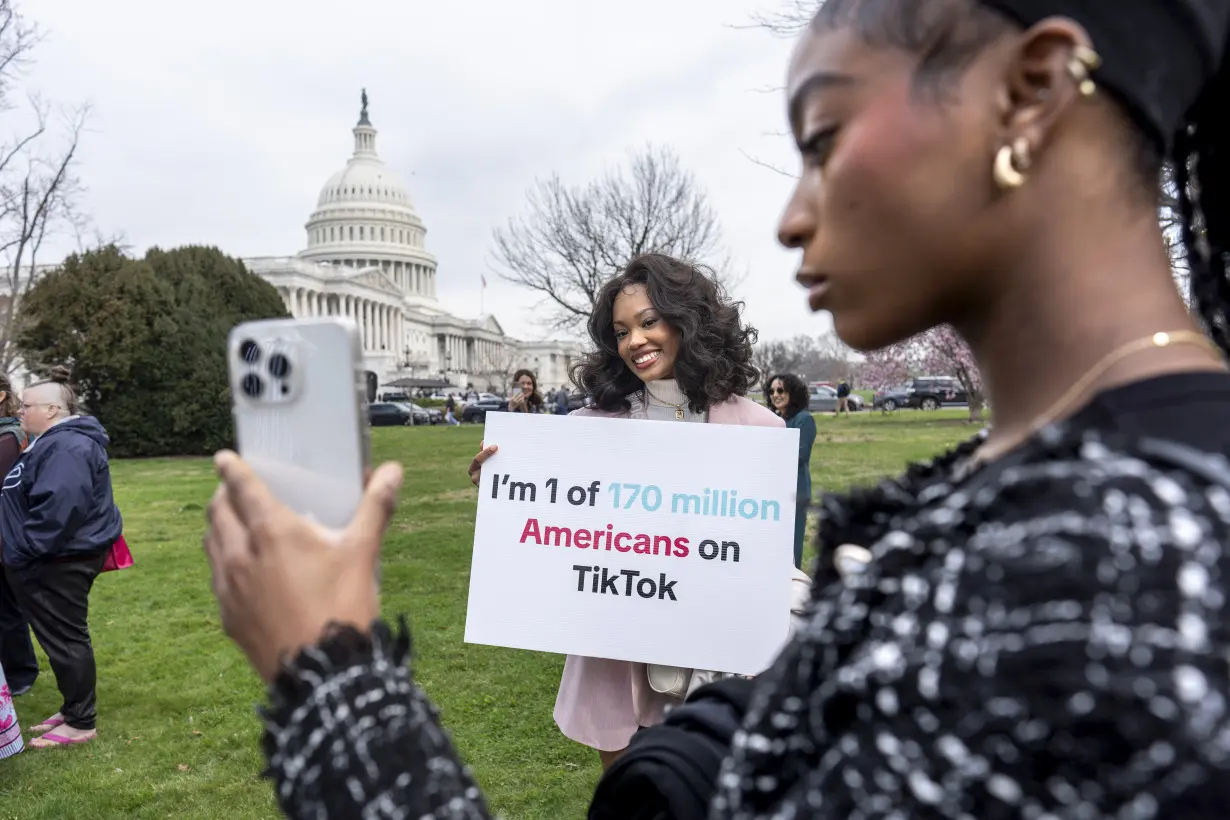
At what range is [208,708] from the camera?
634 centimetres

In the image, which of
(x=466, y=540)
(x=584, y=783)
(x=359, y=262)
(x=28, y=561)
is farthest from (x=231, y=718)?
(x=359, y=262)

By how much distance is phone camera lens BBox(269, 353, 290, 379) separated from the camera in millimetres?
1009

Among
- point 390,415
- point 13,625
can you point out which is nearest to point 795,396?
point 13,625

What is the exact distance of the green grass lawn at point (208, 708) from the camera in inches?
194

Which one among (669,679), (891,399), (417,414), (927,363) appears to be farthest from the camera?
(417,414)

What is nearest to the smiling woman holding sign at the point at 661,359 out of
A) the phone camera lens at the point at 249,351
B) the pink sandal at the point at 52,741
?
the phone camera lens at the point at 249,351

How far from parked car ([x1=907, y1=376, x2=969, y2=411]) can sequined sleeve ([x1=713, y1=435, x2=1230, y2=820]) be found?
157 feet

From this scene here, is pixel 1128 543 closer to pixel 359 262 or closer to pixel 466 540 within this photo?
pixel 466 540

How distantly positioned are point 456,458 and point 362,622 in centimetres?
2357

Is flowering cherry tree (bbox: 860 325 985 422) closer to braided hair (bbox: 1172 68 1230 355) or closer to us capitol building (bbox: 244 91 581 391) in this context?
braided hair (bbox: 1172 68 1230 355)

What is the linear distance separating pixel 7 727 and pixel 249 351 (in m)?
5.40

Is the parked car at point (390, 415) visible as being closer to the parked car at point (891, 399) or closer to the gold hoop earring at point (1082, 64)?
the parked car at point (891, 399)

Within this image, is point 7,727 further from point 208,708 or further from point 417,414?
point 417,414

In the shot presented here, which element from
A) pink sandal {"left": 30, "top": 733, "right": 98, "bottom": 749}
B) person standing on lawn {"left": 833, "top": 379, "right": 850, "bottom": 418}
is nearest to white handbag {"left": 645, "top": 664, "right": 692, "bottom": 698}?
pink sandal {"left": 30, "top": 733, "right": 98, "bottom": 749}
